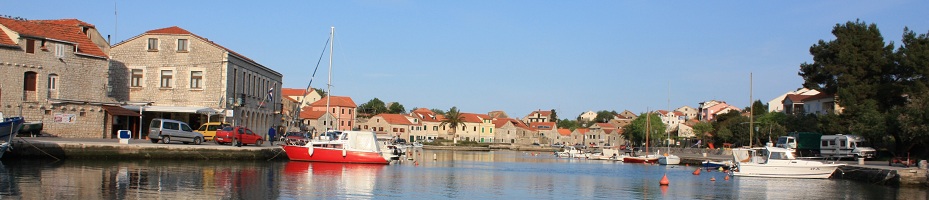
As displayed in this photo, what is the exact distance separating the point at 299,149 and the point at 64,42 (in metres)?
14.0

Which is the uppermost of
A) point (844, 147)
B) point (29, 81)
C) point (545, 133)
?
point (29, 81)

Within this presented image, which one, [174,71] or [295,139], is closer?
[174,71]

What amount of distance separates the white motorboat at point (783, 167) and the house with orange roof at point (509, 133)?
116 metres

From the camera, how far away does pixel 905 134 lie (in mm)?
45375

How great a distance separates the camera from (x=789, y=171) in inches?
1789

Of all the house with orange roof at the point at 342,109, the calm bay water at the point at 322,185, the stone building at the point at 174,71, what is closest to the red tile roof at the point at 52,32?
the stone building at the point at 174,71

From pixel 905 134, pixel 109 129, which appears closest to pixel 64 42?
pixel 109 129

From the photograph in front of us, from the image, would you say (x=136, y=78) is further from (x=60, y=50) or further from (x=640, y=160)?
(x=640, y=160)

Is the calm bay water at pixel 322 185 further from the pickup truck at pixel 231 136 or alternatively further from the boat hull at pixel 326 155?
the pickup truck at pixel 231 136

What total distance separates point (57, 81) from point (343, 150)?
1584cm

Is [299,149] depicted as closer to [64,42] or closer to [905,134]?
[64,42]

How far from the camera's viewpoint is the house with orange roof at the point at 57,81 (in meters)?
44.1

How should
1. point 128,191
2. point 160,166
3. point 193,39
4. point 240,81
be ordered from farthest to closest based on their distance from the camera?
point 240,81, point 193,39, point 160,166, point 128,191

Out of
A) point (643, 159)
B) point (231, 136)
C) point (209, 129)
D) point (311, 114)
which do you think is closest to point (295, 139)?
point (209, 129)
